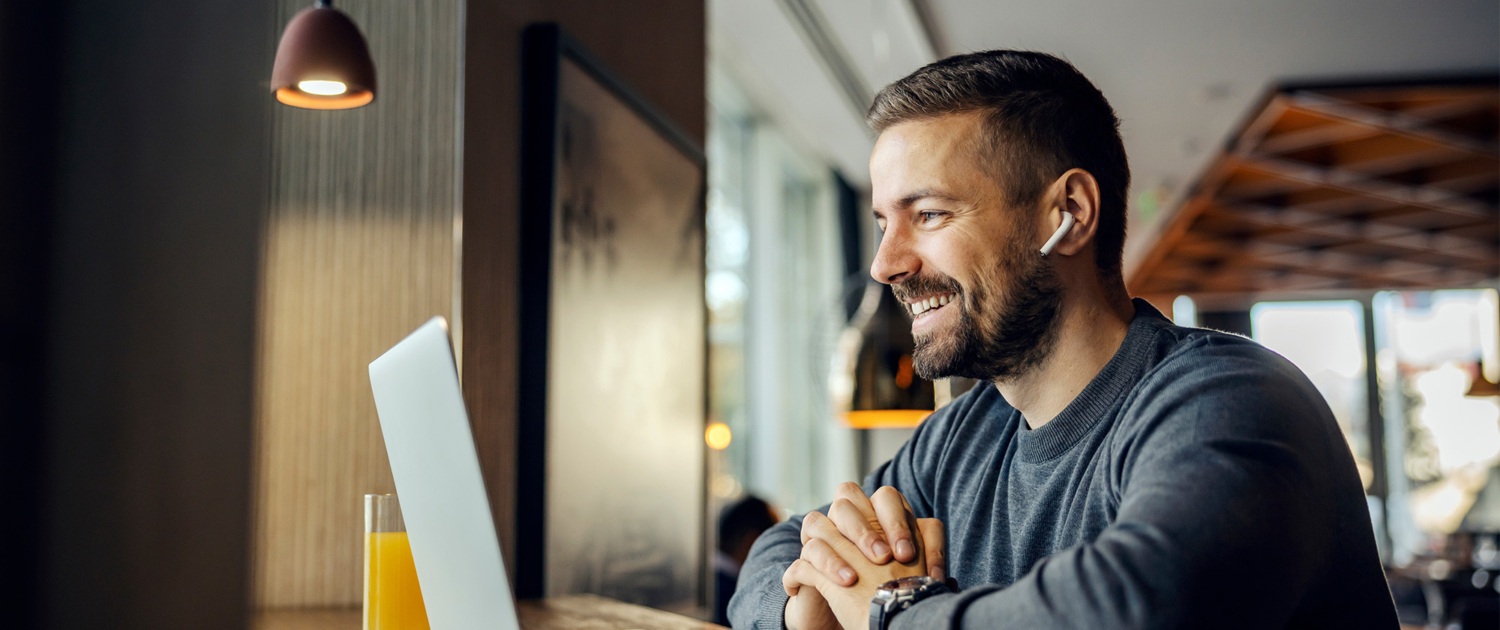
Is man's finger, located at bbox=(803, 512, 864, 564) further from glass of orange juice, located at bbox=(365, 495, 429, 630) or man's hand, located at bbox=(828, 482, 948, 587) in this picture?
glass of orange juice, located at bbox=(365, 495, 429, 630)

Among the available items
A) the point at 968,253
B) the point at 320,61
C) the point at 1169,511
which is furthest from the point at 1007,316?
the point at 320,61

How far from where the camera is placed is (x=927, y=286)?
127 centimetres

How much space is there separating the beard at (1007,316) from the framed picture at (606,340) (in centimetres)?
92

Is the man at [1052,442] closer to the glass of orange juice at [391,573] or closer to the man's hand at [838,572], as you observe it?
the man's hand at [838,572]

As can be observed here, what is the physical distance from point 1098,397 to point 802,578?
0.39 meters

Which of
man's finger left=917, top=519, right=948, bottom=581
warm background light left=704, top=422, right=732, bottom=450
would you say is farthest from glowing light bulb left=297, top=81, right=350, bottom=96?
warm background light left=704, top=422, right=732, bottom=450

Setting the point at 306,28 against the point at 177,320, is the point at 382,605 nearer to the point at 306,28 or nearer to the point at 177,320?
the point at 177,320

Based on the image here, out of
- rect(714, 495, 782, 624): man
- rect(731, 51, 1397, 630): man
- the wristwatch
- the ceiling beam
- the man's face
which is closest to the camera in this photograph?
rect(731, 51, 1397, 630): man

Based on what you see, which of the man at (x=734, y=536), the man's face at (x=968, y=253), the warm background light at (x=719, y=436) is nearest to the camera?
the man's face at (x=968, y=253)

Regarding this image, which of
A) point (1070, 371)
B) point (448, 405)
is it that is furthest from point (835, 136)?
point (448, 405)

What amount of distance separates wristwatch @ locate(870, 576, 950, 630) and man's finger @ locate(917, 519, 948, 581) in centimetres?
10

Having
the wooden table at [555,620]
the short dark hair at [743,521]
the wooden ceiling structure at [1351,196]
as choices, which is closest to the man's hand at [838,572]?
the wooden table at [555,620]

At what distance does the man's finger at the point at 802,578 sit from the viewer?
111cm

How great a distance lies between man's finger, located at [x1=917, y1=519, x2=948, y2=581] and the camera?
1116mm
